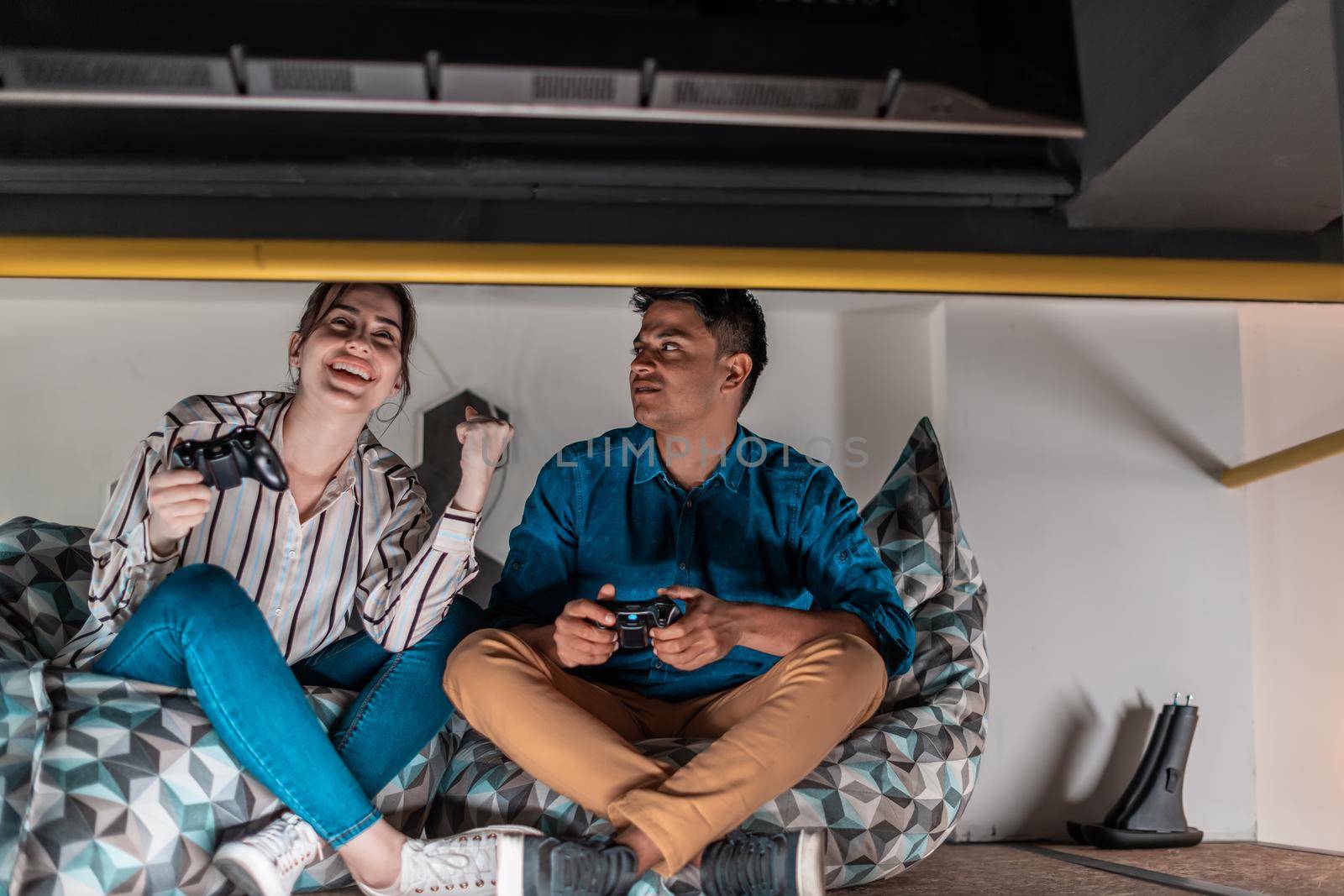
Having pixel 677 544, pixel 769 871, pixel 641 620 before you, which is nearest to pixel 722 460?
pixel 677 544

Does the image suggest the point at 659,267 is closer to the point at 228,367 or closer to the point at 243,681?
the point at 243,681

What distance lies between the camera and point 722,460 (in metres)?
1.69

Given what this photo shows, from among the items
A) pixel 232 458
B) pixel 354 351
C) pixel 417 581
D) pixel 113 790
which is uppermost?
pixel 354 351

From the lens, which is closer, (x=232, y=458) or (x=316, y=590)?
(x=232, y=458)

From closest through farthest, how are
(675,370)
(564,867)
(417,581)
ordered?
(564,867) → (417,581) → (675,370)

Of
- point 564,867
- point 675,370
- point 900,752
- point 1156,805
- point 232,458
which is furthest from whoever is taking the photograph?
point 1156,805

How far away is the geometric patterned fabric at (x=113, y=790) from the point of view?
1.18m

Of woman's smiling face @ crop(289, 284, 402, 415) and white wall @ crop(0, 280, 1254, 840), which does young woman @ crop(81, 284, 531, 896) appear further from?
white wall @ crop(0, 280, 1254, 840)

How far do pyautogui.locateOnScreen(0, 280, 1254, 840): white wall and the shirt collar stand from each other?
2.2 inches

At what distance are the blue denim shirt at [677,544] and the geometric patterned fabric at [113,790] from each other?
0.42 meters

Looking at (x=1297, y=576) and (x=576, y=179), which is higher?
(x=576, y=179)

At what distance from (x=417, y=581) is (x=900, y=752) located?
689mm

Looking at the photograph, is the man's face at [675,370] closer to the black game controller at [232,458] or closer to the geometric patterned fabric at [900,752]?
the geometric patterned fabric at [900,752]

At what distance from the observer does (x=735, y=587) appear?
162 centimetres
